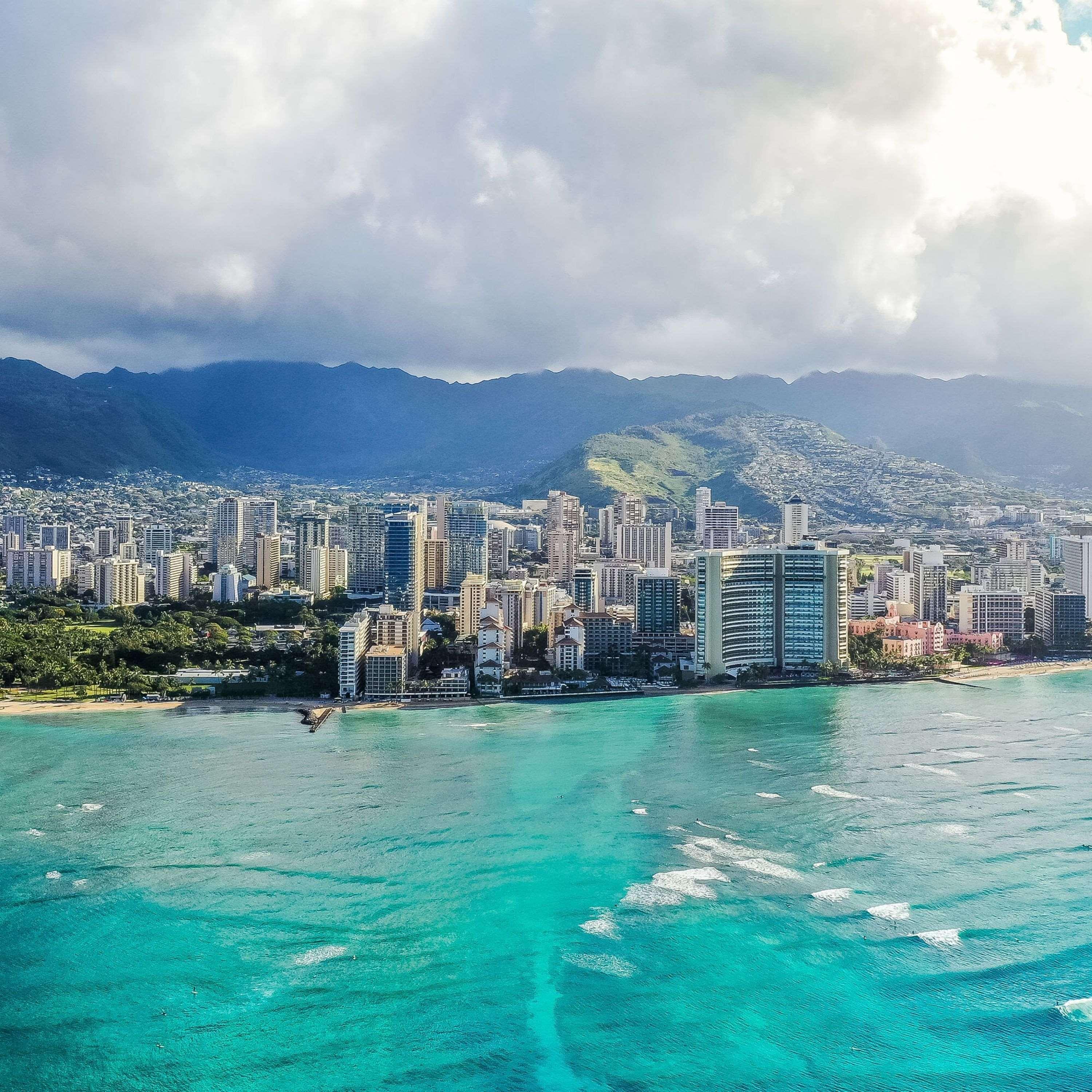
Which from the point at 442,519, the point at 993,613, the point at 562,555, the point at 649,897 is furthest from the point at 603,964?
the point at 442,519

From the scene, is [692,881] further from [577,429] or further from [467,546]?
[577,429]

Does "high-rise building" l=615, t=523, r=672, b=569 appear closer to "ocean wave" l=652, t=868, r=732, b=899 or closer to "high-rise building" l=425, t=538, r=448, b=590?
"high-rise building" l=425, t=538, r=448, b=590

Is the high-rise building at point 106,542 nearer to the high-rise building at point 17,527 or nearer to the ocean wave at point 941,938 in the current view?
the high-rise building at point 17,527

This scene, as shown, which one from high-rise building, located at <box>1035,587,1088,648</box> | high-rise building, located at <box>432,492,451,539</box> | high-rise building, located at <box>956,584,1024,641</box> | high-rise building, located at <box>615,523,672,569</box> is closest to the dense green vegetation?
high-rise building, located at <box>432,492,451,539</box>

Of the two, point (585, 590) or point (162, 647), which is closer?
point (162, 647)

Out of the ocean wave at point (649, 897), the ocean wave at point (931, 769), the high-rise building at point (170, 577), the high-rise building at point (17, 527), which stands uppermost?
the high-rise building at point (17, 527)

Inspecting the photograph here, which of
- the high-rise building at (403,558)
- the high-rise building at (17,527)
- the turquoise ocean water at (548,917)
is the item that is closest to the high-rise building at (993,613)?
the turquoise ocean water at (548,917)
